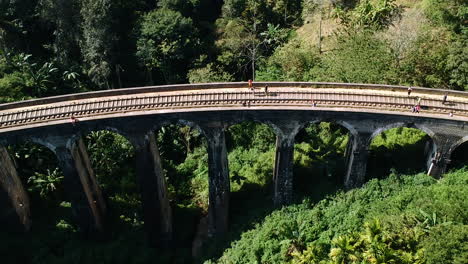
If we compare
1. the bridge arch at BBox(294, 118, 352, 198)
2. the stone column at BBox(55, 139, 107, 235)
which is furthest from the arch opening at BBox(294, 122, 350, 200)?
the stone column at BBox(55, 139, 107, 235)

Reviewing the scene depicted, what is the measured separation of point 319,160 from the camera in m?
33.3

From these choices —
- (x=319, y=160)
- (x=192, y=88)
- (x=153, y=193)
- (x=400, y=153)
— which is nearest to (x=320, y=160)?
(x=319, y=160)

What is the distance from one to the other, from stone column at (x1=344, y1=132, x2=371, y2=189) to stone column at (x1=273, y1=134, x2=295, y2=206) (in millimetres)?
3880

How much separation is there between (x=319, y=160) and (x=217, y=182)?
359 inches

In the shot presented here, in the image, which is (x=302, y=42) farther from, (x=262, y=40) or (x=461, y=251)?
(x=461, y=251)

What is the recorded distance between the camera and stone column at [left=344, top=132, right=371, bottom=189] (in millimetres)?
26703

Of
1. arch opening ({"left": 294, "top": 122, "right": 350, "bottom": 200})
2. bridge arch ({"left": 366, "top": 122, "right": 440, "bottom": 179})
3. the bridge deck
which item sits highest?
the bridge deck

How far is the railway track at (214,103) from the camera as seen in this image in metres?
26.1

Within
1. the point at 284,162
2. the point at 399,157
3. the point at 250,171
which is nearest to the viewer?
the point at 284,162

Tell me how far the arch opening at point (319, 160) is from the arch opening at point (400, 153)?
2.19m

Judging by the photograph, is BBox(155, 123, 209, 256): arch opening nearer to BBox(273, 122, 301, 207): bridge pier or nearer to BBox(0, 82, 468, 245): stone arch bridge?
BBox(0, 82, 468, 245): stone arch bridge

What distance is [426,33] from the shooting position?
1398 inches

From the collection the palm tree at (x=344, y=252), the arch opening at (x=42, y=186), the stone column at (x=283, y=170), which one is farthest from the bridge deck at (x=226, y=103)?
the palm tree at (x=344, y=252)

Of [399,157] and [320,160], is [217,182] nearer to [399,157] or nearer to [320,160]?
[320,160]
